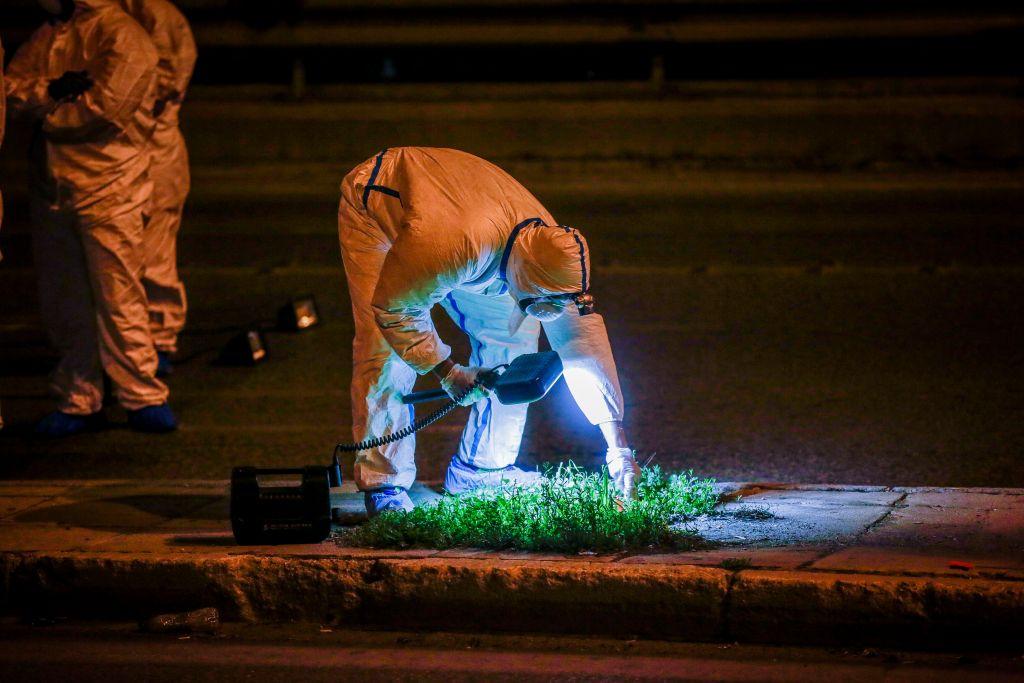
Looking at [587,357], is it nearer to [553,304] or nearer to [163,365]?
[553,304]

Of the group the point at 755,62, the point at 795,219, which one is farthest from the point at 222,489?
the point at 755,62

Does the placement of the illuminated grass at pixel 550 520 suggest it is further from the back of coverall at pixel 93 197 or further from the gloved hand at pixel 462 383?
the back of coverall at pixel 93 197

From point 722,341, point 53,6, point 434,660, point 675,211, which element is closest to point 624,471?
point 434,660

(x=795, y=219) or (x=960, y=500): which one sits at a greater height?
(x=795, y=219)

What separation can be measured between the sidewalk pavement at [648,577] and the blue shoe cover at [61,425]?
5.82ft

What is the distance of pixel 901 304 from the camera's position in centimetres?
978

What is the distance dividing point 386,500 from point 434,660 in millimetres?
1205

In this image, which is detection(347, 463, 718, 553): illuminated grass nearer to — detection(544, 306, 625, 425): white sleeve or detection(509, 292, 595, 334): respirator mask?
detection(544, 306, 625, 425): white sleeve

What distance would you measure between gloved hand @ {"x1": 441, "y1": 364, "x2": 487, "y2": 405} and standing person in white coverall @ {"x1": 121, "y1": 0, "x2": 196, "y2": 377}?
376 centimetres

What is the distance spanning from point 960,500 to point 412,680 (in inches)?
89.3

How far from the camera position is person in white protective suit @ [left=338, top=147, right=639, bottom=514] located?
5.14 metres

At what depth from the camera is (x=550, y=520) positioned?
5.04 metres

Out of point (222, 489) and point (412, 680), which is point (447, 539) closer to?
point (412, 680)

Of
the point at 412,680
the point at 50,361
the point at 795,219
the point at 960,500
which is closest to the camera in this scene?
the point at 412,680
